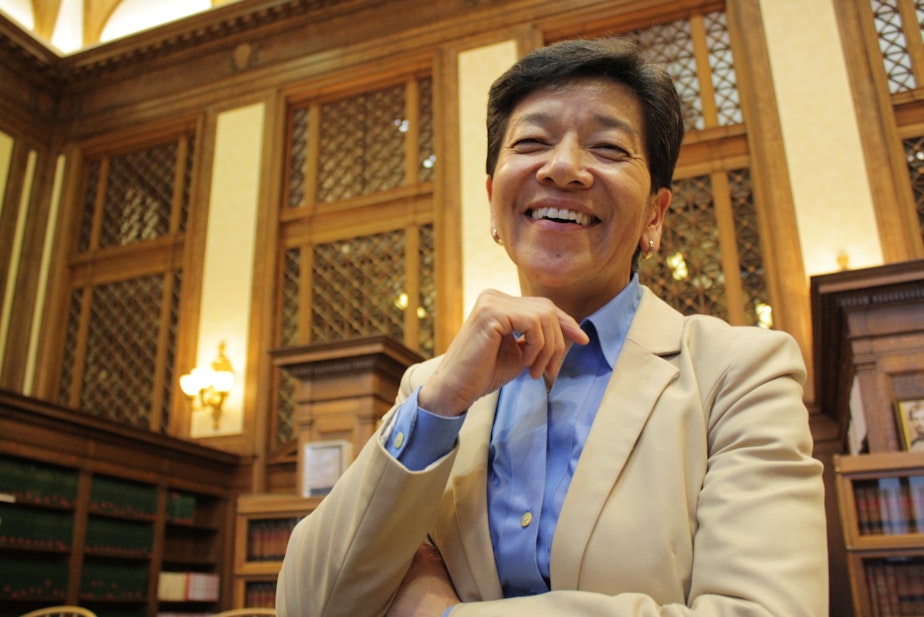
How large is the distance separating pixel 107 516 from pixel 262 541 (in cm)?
164

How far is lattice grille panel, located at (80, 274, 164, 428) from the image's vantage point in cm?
785

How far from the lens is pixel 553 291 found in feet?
3.75

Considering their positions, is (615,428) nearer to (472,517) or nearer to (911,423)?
(472,517)

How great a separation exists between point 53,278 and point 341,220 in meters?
3.25

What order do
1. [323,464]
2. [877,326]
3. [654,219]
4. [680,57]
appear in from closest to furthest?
1. [654,219]
2. [877,326]
3. [323,464]
4. [680,57]

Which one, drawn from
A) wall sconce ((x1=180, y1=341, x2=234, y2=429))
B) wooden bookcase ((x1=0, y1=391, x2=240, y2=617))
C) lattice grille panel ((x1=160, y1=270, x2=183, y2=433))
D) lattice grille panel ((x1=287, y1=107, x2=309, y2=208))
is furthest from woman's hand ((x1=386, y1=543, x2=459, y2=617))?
lattice grille panel ((x1=287, y1=107, x2=309, y2=208))

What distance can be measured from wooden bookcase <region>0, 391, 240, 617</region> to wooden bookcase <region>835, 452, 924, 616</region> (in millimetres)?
4712

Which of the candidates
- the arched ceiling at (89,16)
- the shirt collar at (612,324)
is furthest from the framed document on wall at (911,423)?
the arched ceiling at (89,16)

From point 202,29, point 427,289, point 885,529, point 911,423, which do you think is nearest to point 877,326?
point 911,423

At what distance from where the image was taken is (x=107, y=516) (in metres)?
5.94

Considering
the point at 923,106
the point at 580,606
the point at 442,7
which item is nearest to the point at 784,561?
the point at 580,606

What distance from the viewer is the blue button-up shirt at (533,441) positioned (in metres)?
0.96

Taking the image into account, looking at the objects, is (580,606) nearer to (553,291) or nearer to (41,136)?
(553,291)

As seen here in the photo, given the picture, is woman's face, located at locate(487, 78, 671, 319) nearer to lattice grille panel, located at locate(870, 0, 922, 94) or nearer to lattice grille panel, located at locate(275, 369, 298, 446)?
lattice grille panel, located at locate(870, 0, 922, 94)
